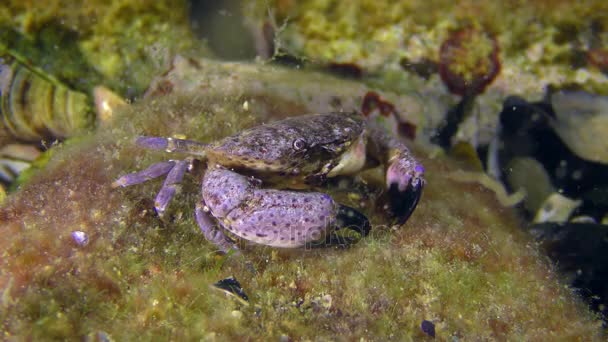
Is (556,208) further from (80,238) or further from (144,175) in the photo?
(80,238)

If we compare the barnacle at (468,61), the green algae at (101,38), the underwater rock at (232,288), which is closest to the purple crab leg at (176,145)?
the underwater rock at (232,288)

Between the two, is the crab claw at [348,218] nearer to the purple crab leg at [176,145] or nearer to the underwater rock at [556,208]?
the purple crab leg at [176,145]

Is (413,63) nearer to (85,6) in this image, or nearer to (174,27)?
(174,27)

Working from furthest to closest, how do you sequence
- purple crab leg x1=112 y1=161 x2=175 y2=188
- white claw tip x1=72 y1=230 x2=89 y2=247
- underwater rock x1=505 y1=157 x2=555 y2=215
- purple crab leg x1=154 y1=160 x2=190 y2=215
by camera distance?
underwater rock x1=505 y1=157 x2=555 y2=215 → purple crab leg x1=112 y1=161 x2=175 y2=188 → purple crab leg x1=154 y1=160 x2=190 y2=215 → white claw tip x1=72 y1=230 x2=89 y2=247

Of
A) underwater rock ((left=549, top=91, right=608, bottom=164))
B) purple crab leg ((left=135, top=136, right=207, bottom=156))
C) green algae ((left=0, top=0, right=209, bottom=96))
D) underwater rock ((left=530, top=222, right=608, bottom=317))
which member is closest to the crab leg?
purple crab leg ((left=135, top=136, right=207, bottom=156))

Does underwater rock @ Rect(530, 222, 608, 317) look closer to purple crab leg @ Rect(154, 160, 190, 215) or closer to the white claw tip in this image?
purple crab leg @ Rect(154, 160, 190, 215)

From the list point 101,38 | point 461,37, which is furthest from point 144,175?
point 461,37
